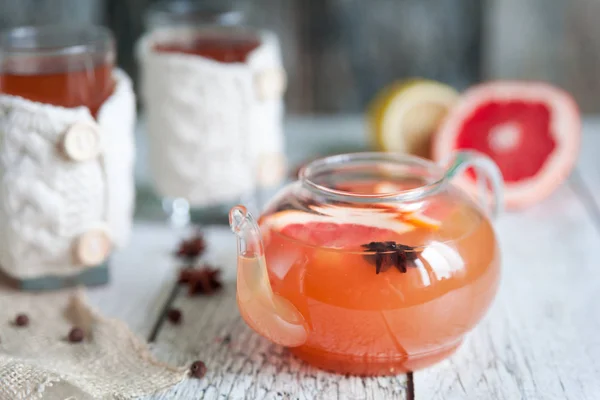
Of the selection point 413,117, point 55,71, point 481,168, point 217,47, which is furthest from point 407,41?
point 55,71

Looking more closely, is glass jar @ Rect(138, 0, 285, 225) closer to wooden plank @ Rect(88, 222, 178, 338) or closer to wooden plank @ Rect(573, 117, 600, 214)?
wooden plank @ Rect(88, 222, 178, 338)

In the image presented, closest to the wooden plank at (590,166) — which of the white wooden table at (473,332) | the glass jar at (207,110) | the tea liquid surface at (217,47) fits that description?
the white wooden table at (473,332)

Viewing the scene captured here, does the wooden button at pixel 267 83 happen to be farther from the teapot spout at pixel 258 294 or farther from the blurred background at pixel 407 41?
the blurred background at pixel 407 41

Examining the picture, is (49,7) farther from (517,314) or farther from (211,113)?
(517,314)

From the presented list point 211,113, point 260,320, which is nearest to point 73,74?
point 211,113

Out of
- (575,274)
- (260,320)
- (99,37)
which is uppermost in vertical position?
(99,37)

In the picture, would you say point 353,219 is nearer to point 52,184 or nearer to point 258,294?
point 258,294
